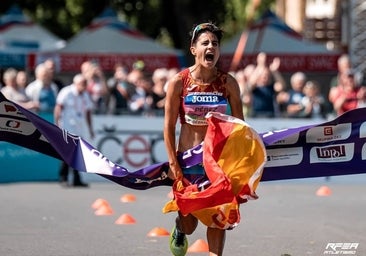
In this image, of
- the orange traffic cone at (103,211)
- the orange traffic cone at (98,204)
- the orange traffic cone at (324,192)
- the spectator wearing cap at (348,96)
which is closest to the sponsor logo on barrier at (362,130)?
the orange traffic cone at (103,211)

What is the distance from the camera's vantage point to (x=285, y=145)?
1067 centimetres

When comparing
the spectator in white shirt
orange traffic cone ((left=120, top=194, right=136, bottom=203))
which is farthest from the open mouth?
the spectator in white shirt

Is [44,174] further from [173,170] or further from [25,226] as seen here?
[173,170]

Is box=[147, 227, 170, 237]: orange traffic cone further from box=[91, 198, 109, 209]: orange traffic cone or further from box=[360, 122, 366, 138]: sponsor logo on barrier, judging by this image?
box=[360, 122, 366, 138]: sponsor logo on barrier

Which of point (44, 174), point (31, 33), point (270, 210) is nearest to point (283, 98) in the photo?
point (44, 174)

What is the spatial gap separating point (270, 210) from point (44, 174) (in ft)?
19.7

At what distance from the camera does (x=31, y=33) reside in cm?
3212

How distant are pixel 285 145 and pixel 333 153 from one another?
46 cm

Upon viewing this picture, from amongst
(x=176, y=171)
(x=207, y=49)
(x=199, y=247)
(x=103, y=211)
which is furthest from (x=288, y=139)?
(x=103, y=211)

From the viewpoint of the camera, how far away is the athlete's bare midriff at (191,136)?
998cm

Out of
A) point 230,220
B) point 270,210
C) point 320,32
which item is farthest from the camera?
point 320,32

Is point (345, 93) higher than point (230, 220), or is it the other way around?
point (230, 220)

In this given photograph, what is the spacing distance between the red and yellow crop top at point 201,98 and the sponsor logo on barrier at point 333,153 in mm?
1259

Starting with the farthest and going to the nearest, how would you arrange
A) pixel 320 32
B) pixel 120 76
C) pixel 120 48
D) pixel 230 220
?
pixel 320 32
pixel 120 48
pixel 120 76
pixel 230 220
